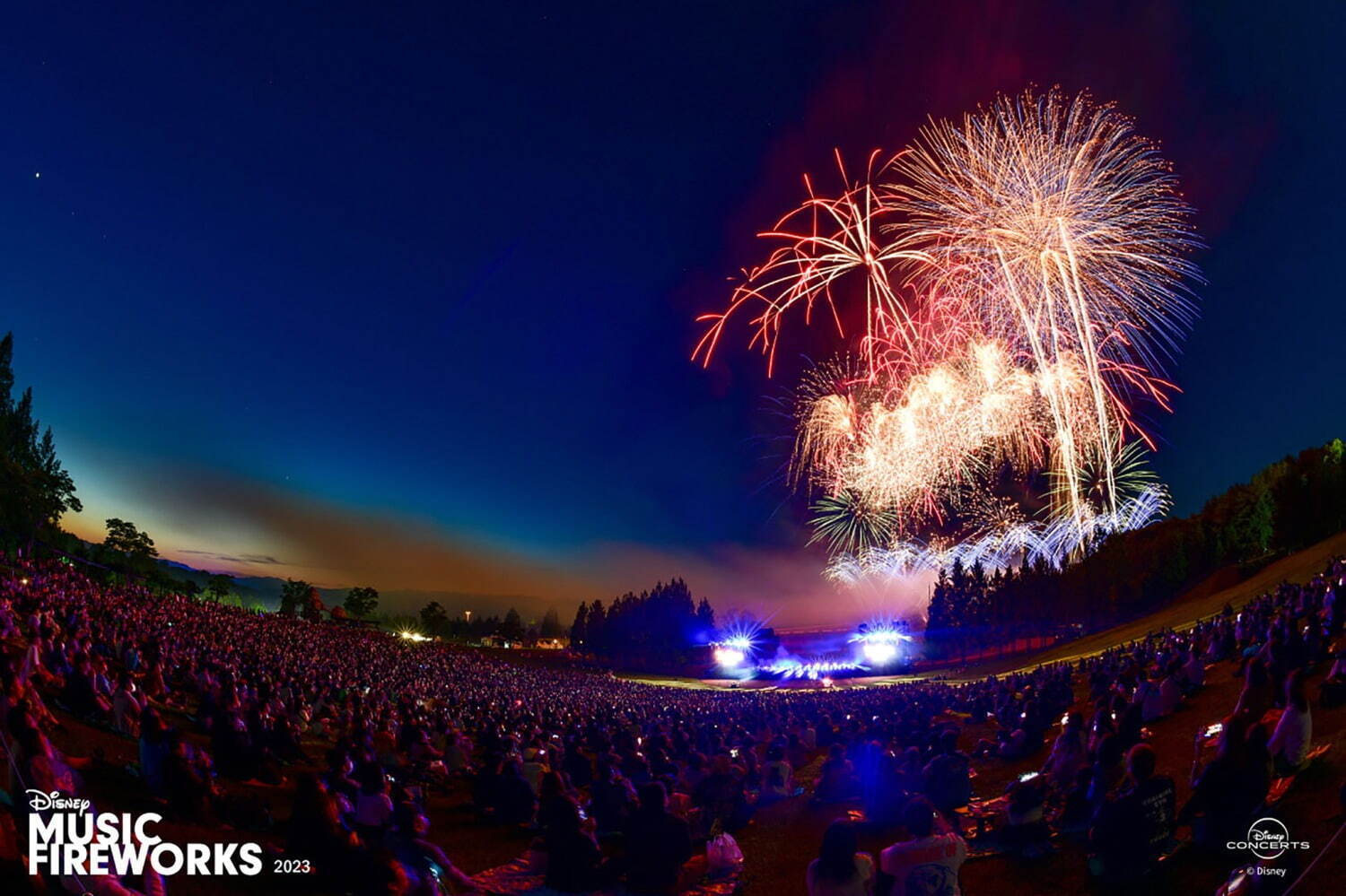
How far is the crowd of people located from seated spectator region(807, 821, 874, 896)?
0.01 metres

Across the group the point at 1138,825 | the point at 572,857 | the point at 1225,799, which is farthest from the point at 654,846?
the point at 1225,799

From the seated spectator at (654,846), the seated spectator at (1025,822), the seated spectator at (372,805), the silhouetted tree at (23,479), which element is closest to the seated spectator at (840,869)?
the seated spectator at (654,846)

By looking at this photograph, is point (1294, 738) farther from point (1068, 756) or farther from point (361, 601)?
point (361, 601)

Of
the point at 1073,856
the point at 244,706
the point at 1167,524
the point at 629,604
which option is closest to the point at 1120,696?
the point at 1073,856

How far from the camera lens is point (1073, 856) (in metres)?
6.95

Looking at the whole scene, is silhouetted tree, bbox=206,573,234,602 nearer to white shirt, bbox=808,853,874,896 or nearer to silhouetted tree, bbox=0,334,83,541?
silhouetted tree, bbox=0,334,83,541

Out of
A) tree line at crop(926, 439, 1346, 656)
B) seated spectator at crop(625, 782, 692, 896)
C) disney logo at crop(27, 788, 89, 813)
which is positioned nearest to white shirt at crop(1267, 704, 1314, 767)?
seated spectator at crop(625, 782, 692, 896)

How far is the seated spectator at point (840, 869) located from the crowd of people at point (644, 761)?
15 millimetres

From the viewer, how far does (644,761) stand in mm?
11594

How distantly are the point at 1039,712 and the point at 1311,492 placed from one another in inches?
2494

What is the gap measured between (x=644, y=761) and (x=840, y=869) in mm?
7580

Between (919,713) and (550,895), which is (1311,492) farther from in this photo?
(550,895)

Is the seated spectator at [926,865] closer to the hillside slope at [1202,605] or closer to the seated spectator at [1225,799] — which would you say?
the seated spectator at [1225,799]

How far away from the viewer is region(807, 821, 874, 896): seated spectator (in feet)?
15.0
